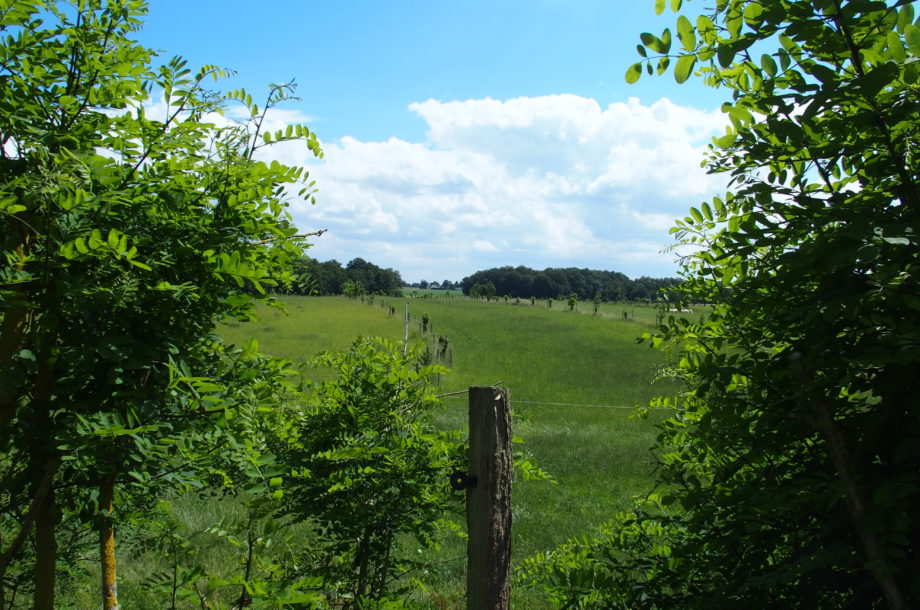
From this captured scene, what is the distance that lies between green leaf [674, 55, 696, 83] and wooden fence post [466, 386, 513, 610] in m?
1.24

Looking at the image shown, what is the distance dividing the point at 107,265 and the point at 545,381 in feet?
84.8

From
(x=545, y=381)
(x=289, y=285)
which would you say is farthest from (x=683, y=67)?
(x=545, y=381)

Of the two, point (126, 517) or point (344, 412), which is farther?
point (344, 412)

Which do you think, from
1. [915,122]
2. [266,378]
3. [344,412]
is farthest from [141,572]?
[915,122]

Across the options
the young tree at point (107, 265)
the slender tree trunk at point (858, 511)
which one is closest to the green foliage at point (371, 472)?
the young tree at point (107, 265)

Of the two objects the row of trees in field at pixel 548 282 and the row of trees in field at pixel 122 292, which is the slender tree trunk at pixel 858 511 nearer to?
the row of trees in field at pixel 122 292

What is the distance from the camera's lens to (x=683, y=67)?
5.10 ft

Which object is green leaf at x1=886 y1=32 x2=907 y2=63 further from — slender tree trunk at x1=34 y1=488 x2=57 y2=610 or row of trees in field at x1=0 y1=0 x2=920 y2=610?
slender tree trunk at x1=34 y1=488 x2=57 y2=610

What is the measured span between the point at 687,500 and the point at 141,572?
5.00 metres

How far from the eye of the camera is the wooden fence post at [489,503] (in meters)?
2.21

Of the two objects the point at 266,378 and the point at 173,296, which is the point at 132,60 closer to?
the point at 173,296

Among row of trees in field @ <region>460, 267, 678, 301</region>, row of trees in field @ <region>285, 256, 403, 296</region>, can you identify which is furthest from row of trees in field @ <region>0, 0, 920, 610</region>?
row of trees in field @ <region>460, 267, 678, 301</region>

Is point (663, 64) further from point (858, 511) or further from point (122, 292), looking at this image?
point (122, 292)

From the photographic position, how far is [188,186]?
1.76 m
